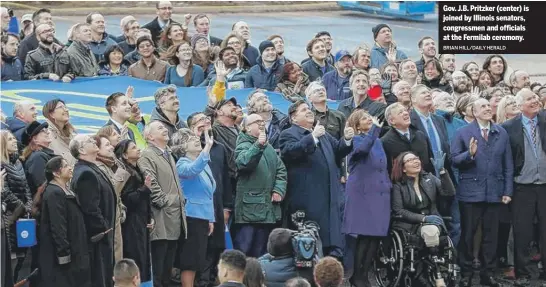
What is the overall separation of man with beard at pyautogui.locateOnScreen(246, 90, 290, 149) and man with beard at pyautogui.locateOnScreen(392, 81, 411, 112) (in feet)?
3.96

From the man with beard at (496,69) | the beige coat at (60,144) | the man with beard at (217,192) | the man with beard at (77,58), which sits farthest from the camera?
the man with beard at (496,69)

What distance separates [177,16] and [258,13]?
2531 millimetres

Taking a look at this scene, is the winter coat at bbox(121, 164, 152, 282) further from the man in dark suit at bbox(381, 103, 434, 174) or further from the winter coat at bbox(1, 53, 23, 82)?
the winter coat at bbox(1, 53, 23, 82)

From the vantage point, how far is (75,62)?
17.1 meters

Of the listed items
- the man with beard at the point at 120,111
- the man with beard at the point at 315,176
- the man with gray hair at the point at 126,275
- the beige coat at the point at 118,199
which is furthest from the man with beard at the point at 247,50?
the man with gray hair at the point at 126,275

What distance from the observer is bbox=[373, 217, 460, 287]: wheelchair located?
1446 cm

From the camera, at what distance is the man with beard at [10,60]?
16547mm

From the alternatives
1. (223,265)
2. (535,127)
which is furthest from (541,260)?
(223,265)

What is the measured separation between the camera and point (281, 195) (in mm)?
14375

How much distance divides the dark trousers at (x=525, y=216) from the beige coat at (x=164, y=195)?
377cm

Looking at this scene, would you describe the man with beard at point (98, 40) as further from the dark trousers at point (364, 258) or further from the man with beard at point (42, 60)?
the dark trousers at point (364, 258)

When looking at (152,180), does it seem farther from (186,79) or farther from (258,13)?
(258,13)

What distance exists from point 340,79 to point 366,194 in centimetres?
254

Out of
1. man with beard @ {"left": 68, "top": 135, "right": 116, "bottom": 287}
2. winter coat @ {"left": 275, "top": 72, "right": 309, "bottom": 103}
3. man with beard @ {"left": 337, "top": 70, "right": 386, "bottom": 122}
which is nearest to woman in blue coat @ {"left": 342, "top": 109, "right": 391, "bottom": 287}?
man with beard @ {"left": 337, "top": 70, "right": 386, "bottom": 122}
